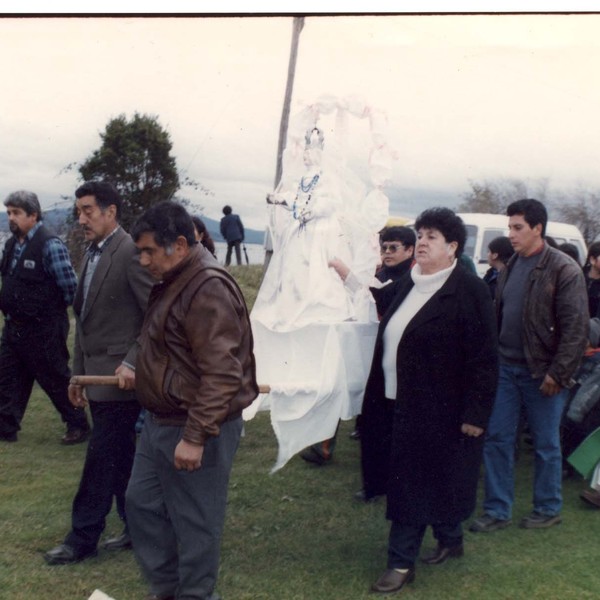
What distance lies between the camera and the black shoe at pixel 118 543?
15.0ft

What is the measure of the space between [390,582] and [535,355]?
1613mm

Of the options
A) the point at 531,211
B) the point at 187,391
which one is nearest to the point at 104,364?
the point at 187,391

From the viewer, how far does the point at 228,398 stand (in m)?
3.44

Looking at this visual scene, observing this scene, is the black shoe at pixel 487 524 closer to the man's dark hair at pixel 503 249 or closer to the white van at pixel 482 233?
the man's dark hair at pixel 503 249

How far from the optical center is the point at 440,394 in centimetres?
417

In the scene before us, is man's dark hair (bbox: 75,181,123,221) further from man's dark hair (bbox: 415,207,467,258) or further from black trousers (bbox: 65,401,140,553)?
man's dark hair (bbox: 415,207,467,258)

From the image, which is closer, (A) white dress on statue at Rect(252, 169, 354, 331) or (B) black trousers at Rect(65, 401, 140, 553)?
(B) black trousers at Rect(65, 401, 140, 553)

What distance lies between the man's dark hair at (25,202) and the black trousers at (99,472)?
2752 mm

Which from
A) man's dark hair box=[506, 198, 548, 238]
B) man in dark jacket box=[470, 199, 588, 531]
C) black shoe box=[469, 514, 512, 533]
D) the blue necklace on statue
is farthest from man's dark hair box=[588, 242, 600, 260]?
black shoe box=[469, 514, 512, 533]

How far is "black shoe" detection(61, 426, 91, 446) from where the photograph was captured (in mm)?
6840

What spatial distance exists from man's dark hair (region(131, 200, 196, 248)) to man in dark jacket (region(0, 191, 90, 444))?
3211 mm

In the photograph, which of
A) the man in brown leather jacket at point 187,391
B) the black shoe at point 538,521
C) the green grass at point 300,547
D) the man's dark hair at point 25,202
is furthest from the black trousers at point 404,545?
the man's dark hair at point 25,202

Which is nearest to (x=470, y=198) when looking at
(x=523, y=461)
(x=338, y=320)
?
(x=523, y=461)

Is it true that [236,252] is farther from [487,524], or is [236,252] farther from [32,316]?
[487,524]
